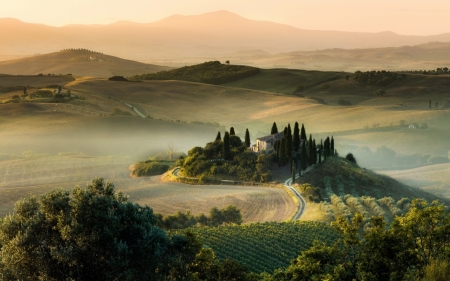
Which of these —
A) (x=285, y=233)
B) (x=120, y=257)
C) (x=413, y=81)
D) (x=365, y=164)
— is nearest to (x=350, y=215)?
(x=285, y=233)

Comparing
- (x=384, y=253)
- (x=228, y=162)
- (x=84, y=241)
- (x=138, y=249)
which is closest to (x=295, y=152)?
(x=228, y=162)

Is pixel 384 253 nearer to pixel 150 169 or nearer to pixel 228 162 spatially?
pixel 228 162

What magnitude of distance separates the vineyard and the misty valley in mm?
134

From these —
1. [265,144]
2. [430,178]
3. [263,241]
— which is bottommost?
[430,178]

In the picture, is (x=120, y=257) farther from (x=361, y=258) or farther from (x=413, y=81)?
(x=413, y=81)

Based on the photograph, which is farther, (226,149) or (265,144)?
(265,144)

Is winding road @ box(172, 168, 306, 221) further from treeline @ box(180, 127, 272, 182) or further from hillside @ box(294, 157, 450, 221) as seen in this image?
treeline @ box(180, 127, 272, 182)

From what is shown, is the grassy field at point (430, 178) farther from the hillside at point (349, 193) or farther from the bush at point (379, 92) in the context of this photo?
the bush at point (379, 92)

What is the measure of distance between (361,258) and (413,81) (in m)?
154

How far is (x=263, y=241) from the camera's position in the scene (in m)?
36.8

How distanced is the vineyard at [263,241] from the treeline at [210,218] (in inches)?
255

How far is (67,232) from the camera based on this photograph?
20719mm

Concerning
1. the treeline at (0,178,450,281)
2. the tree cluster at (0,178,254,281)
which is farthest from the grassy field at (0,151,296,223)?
the tree cluster at (0,178,254,281)

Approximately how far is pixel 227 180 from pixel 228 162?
12.3ft
